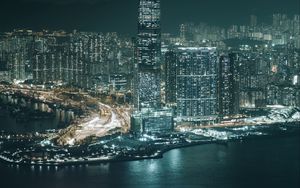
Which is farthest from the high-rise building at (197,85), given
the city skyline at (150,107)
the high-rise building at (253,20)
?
the high-rise building at (253,20)

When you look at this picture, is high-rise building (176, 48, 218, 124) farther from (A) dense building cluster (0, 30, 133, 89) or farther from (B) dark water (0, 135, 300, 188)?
(A) dense building cluster (0, 30, 133, 89)

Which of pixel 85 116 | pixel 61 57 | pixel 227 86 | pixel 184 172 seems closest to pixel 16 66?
pixel 61 57

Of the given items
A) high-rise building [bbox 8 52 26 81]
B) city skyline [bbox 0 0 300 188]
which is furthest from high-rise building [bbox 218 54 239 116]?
high-rise building [bbox 8 52 26 81]

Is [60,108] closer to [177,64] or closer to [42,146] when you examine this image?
[177,64]

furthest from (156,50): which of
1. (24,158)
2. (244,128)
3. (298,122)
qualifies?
(24,158)

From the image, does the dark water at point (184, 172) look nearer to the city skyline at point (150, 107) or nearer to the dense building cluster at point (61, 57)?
the city skyline at point (150, 107)

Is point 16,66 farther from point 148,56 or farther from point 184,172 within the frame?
point 184,172
